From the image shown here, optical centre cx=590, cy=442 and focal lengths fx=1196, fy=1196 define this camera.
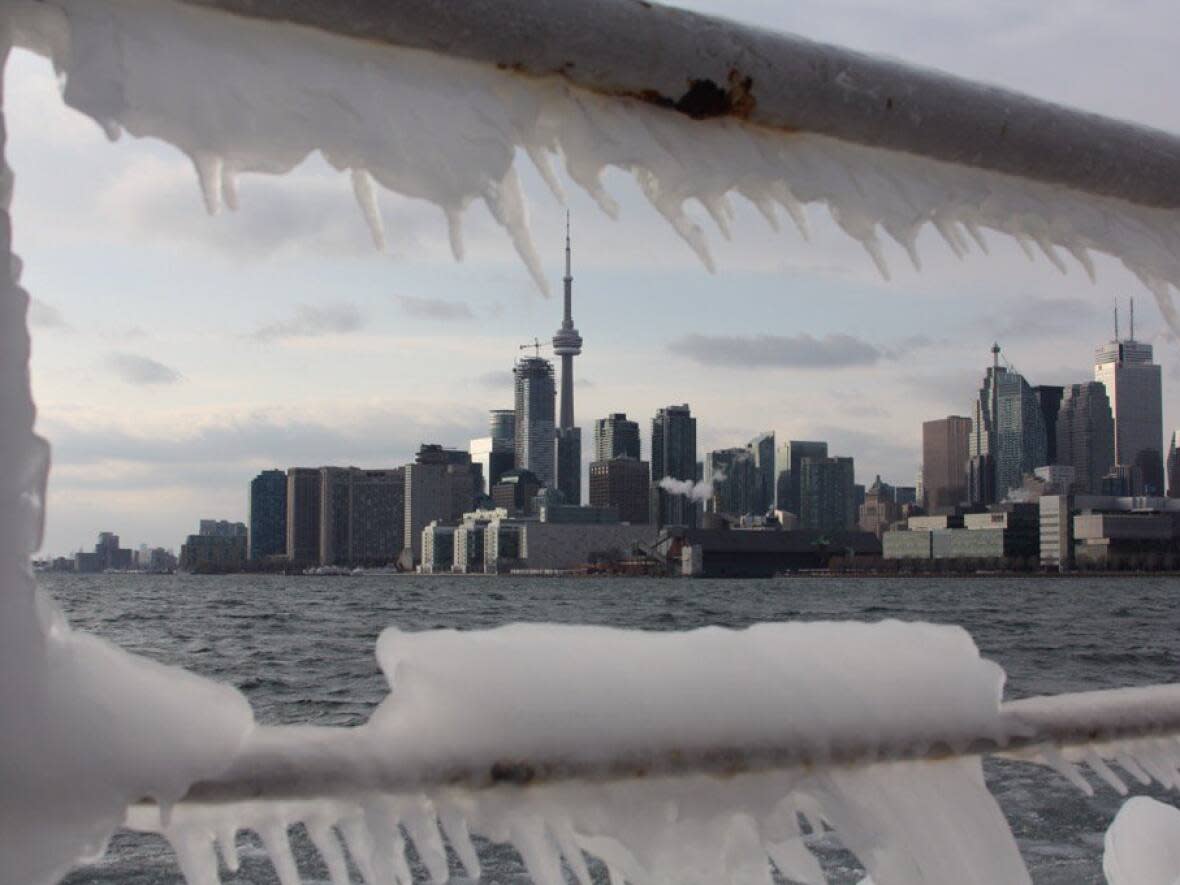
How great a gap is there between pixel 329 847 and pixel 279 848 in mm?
31

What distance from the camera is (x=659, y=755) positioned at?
0.81 m

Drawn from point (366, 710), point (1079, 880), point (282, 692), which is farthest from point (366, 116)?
point (282, 692)

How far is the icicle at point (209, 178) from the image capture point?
0.71m

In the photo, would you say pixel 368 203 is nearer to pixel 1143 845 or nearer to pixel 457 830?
pixel 457 830

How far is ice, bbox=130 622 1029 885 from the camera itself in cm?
75

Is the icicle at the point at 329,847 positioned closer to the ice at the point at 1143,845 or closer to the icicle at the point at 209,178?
the icicle at the point at 209,178

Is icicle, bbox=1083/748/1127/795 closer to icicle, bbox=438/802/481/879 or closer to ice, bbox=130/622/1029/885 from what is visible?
ice, bbox=130/622/1029/885

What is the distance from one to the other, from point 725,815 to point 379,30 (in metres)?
0.59

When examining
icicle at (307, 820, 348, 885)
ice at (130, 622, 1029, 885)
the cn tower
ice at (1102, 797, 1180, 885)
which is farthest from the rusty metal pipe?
the cn tower

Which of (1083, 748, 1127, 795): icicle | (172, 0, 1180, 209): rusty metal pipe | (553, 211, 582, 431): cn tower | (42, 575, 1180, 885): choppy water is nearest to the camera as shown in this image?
(172, 0, 1180, 209): rusty metal pipe

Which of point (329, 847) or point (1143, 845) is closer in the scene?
point (329, 847)

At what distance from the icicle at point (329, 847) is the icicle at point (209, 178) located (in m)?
0.38

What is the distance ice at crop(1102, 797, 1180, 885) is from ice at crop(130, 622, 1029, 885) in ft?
2.28

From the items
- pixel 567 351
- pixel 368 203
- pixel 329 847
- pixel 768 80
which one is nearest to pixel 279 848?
pixel 329 847
